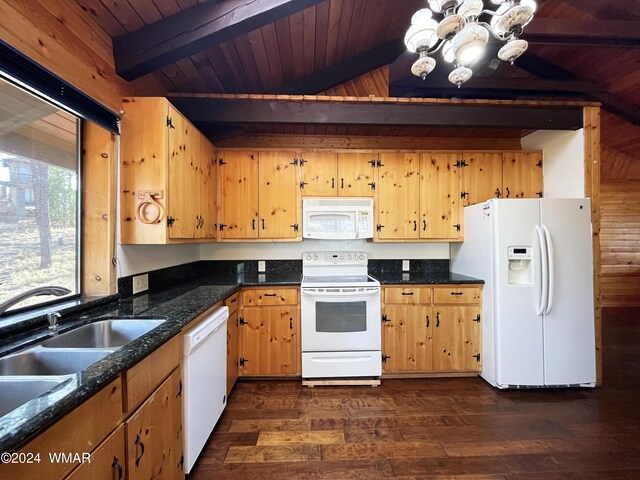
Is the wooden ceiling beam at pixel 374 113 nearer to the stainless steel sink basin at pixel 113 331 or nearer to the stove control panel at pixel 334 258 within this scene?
the stove control panel at pixel 334 258

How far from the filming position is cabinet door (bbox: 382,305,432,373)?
2.61 m

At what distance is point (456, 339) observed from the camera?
8.64ft

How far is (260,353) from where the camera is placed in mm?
2578

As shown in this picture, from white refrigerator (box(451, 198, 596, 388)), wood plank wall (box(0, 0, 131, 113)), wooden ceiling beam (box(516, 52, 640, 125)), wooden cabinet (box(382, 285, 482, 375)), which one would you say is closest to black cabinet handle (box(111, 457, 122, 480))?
wood plank wall (box(0, 0, 131, 113))

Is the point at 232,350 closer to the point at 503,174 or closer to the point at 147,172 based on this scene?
the point at 147,172

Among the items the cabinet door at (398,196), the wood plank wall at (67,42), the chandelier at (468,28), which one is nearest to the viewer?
the wood plank wall at (67,42)

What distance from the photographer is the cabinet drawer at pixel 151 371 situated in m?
1.05

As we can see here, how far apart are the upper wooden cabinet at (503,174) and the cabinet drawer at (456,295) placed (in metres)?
0.98

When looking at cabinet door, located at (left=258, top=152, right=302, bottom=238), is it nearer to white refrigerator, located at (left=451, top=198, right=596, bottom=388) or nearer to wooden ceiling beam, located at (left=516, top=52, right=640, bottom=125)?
white refrigerator, located at (left=451, top=198, right=596, bottom=388)

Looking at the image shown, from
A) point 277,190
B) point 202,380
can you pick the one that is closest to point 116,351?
point 202,380

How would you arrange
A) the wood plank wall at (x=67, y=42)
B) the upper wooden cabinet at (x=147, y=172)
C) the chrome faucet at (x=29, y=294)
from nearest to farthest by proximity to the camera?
the chrome faucet at (x=29, y=294), the wood plank wall at (x=67, y=42), the upper wooden cabinet at (x=147, y=172)

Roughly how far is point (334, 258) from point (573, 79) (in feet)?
13.1

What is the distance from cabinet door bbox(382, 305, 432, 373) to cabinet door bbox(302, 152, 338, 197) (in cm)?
138

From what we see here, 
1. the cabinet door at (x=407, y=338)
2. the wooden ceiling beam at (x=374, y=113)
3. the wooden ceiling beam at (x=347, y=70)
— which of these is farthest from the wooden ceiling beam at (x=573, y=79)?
the cabinet door at (x=407, y=338)
